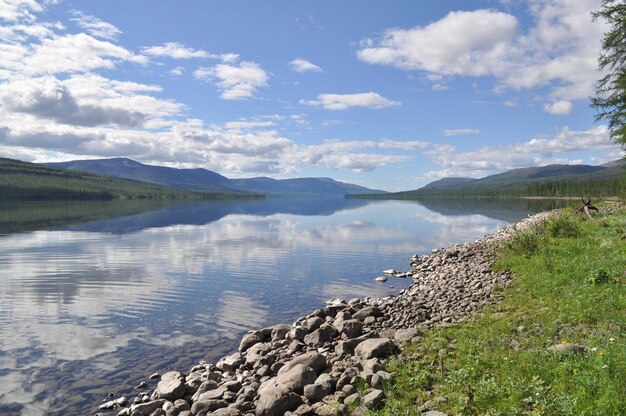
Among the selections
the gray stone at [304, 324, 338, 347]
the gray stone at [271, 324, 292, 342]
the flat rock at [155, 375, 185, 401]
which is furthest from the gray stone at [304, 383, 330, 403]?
the gray stone at [271, 324, 292, 342]

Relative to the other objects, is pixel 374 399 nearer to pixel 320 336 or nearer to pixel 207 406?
pixel 207 406

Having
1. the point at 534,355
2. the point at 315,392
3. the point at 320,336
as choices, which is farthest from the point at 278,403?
the point at 534,355

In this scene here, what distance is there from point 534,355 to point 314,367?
584 centimetres

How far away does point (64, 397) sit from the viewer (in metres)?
13.9

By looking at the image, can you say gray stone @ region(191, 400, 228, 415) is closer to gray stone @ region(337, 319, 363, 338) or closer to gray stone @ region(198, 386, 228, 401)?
gray stone @ region(198, 386, 228, 401)

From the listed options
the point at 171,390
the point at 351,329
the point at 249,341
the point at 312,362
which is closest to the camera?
the point at 312,362

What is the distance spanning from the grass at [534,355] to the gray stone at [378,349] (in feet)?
1.90

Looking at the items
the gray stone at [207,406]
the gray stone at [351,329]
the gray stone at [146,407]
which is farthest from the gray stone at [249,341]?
the gray stone at [207,406]

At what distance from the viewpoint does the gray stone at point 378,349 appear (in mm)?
12789

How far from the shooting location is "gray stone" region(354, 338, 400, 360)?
42.0 ft

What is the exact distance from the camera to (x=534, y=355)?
10.3 m

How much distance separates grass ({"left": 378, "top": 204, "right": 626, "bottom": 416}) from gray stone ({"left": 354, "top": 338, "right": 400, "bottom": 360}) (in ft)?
1.90

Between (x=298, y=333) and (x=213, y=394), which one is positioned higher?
(x=298, y=333)

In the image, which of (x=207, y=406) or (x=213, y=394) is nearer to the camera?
(x=207, y=406)
